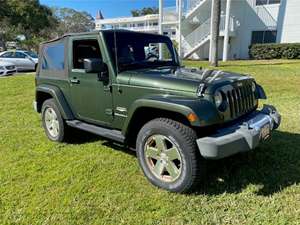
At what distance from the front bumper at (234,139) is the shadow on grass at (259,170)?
0.59m

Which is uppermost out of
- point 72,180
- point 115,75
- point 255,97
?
point 115,75

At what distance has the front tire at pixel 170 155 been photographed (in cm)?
305

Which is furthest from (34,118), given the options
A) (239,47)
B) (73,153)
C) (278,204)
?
(239,47)

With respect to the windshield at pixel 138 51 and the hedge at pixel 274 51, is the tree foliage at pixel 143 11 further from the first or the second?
the windshield at pixel 138 51

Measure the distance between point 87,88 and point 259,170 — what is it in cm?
261

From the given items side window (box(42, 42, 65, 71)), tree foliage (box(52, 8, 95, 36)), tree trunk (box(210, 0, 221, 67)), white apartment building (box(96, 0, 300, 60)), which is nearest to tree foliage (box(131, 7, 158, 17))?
tree foliage (box(52, 8, 95, 36))

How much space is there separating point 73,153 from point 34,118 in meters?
2.64

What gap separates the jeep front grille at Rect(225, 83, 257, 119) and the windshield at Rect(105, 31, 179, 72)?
128cm

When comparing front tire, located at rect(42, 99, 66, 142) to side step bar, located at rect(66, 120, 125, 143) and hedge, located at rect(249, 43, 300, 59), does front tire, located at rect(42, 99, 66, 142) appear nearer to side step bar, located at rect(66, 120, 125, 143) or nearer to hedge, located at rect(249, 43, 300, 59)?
side step bar, located at rect(66, 120, 125, 143)

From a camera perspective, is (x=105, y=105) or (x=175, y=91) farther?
(x=105, y=105)

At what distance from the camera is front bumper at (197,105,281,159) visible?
2.86 metres

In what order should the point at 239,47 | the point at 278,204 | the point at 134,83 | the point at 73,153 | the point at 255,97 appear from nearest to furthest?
the point at 278,204 < the point at 134,83 < the point at 255,97 < the point at 73,153 < the point at 239,47

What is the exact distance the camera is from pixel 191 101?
2998 mm

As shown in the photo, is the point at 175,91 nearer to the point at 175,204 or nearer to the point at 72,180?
the point at 175,204
